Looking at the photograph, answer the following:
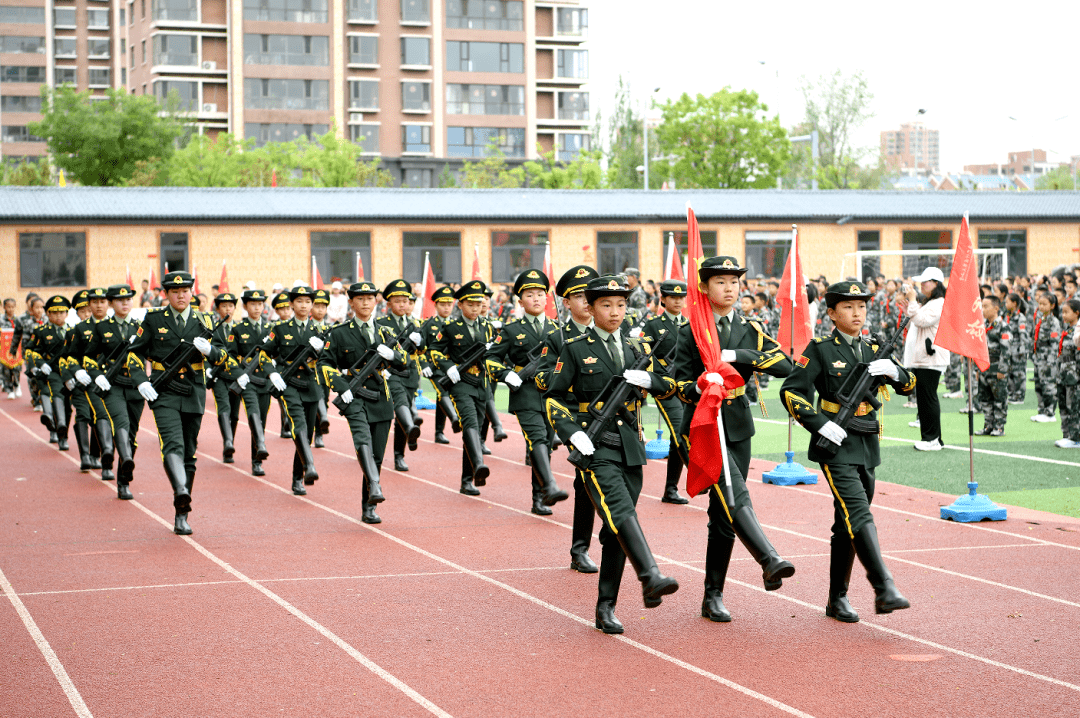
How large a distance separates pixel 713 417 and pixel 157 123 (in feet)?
202

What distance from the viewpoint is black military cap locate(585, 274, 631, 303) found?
718 centimetres

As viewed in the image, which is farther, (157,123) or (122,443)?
(157,123)

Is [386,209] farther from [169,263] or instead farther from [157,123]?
[157,123]

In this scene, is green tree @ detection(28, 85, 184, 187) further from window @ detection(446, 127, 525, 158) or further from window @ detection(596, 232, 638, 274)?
window @ detection(596, 232, 638, 274)

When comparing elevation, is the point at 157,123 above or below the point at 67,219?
A: above

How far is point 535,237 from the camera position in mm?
39781

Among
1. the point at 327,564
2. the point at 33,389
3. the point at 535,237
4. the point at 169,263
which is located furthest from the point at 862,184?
the point at 327,564

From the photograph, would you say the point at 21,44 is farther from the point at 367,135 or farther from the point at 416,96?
the point at 416,96

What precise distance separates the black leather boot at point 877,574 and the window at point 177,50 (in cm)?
7454

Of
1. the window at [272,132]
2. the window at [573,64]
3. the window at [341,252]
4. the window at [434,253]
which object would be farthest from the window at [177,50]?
the window at [434,253]

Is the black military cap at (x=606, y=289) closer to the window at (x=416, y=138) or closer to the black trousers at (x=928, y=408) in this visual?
the black trousers at (x=928, y=408)

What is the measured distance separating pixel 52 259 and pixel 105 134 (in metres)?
26.9

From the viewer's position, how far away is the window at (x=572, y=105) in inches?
3312

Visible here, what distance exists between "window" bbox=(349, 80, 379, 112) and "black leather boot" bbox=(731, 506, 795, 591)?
72737 millimetres
